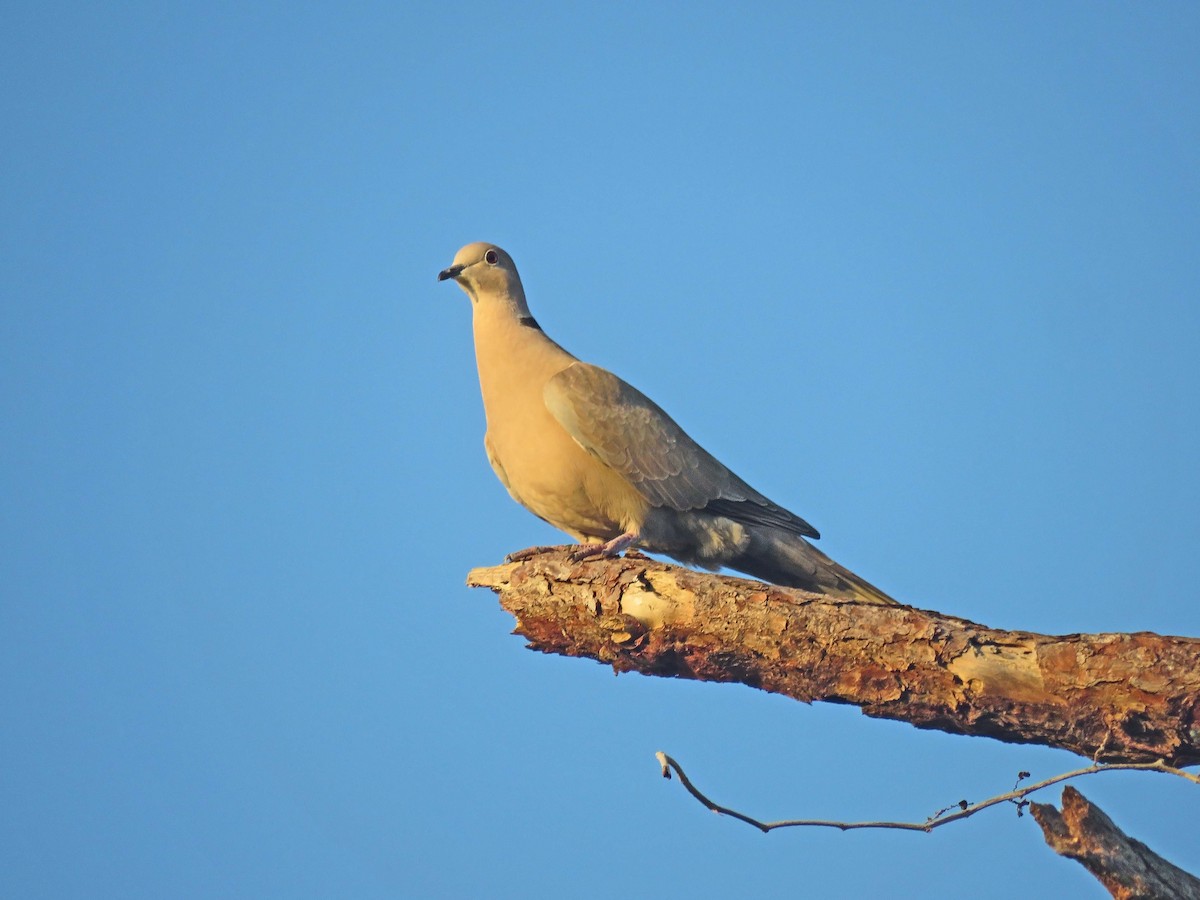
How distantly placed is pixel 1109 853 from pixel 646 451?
3.98 metres

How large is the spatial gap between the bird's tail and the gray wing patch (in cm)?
11

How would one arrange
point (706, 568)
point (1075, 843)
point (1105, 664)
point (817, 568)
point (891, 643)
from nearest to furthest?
1. point (1075, 843)
2. point (1105, 664)
3. point (891, 643)
4. point (817, 568)
5. point (706, 568)

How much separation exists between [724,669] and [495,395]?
2.63 metres

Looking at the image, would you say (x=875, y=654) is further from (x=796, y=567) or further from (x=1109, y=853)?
(x=796, y=567)

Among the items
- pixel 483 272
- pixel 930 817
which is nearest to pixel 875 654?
pixel 930 817

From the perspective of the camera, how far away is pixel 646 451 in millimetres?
7527

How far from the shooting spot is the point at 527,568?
6.57 m

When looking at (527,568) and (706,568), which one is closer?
(527,568)

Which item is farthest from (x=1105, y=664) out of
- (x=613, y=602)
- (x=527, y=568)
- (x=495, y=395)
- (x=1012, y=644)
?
(x=495, y=395)

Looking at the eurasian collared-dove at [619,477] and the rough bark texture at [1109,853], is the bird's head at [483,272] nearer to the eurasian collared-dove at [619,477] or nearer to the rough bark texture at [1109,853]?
the eurasian collared-dove at [619,477]

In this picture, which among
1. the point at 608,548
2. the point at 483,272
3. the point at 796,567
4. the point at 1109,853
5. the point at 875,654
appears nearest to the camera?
the point at 1109,853

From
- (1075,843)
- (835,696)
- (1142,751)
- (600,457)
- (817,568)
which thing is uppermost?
(600,457)

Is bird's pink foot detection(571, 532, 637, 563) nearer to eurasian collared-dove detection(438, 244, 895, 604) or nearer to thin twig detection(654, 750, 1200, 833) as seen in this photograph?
eurasian collared-dove detection(438, 244, 895, 604)

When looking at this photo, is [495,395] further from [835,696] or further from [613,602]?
[835,696]
